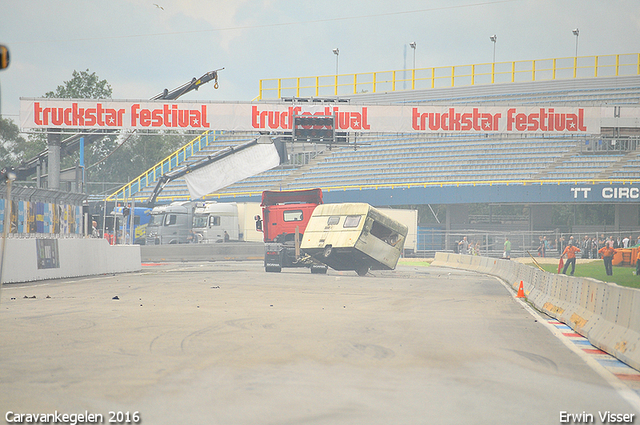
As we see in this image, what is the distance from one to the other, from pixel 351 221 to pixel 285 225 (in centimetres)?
335

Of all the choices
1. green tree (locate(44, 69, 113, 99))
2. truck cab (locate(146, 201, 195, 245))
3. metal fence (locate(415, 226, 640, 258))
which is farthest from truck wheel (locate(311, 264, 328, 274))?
green tree (locate(44, 69, 113, 99))

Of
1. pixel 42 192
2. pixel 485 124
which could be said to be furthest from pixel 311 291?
pixel 485 124

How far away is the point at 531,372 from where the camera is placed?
24.4ft

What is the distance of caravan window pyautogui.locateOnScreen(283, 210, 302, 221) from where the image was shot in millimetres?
29236

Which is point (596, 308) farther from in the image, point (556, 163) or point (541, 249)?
point (556, 163)

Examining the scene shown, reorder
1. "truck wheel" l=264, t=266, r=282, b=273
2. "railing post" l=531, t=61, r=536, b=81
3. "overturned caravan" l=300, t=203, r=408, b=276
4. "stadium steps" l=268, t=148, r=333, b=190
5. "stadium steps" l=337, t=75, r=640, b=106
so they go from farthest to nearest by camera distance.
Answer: "stadium steps" l=268, t=148, r=333, b=190 < "railing post" l=531, t=61, r=536, b=81 < "stadium steps" l=337, t=75, r=640, b=106 < "truck wheel" l=264, t=266, r=282, b=273 < "overturned caravan" l=300, t=203, r=408, b=276

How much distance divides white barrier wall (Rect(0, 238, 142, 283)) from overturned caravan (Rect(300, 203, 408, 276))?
24.0ft

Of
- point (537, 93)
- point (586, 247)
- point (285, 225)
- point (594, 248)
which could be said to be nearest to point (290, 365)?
point (285, 225)

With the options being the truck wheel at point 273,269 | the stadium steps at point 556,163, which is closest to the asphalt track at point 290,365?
the truck wheel at point 273,269

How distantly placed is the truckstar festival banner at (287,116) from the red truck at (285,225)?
383 cm

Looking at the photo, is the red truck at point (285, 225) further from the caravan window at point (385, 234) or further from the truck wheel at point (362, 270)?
the caravan window at point (385, 234)

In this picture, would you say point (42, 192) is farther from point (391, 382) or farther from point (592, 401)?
point (592, 401)

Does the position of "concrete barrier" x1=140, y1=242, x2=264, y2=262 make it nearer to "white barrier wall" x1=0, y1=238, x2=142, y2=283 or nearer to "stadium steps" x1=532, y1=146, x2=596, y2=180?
"white barrier wall" x1=0, y1=238, x2=142, y2=283

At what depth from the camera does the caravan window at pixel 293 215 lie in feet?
95.9
